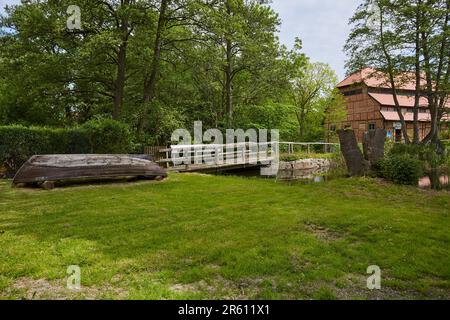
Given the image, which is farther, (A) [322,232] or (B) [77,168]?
(B) [77,168]

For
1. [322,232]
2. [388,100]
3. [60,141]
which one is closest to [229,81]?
[60,141]

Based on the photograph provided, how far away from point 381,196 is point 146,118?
10698 millimetres

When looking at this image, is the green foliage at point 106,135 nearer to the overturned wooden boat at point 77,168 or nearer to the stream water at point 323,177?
the overturned wooden boat at point 77,168

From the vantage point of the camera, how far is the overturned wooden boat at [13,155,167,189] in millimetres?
8109

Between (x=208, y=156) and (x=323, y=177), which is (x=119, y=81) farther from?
(x=323, y=177)

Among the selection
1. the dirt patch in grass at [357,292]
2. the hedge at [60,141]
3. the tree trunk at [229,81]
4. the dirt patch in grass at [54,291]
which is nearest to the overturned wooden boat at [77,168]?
the hedge at [60,141]

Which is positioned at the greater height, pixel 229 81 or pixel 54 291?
pixel 229 81

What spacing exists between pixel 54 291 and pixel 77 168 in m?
6.34

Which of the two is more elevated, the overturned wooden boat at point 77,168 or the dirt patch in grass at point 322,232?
the overturned wooden boat at point 77,168

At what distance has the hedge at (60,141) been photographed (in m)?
9.81

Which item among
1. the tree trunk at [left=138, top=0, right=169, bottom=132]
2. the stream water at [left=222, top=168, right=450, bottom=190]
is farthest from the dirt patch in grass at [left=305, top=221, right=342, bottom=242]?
the tree trunk at [left=138, top=0, right=169, bottom=132]

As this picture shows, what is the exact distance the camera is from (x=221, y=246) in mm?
4062
